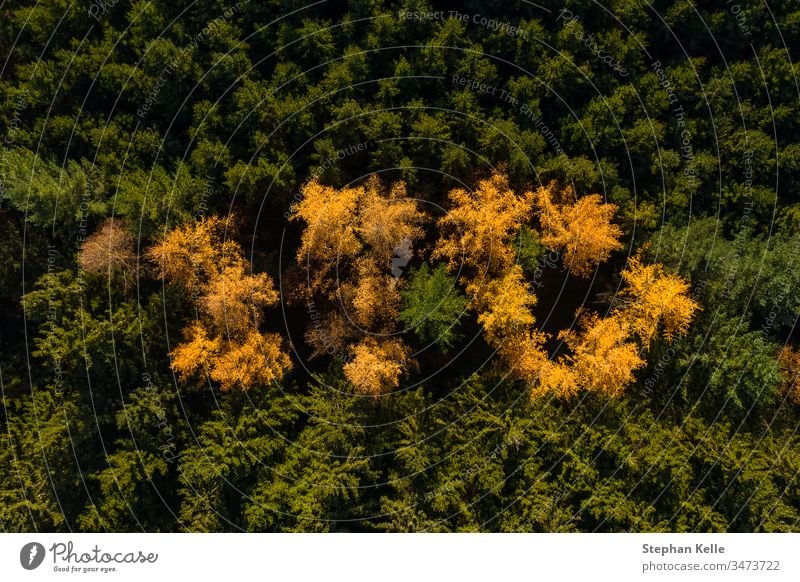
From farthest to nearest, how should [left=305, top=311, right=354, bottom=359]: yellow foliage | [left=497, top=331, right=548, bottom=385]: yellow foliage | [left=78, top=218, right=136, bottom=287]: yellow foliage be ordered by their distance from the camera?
1. [left=305, top=311, right=354, bottom=359]: yellow foliage
2. [left=497, top=331, right=548, bottom=385]: yellow foliage
3. [left=78, top=218, right=136, bottom=287]: yellow foliage

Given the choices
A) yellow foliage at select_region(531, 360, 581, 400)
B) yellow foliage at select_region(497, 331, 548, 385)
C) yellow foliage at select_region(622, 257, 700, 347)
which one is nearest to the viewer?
yellow foliage at select_region(622, 257, 700, 347)

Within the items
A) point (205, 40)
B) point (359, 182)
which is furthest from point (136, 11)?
point (359, 182)

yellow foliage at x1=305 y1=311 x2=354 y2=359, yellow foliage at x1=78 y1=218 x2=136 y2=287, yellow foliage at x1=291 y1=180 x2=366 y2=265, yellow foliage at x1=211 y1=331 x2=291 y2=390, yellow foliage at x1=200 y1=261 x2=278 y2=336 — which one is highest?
yellow foliage at x1=291 y1=180 x2=366 y2=265

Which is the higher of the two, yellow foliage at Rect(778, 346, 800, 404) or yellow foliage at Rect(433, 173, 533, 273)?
yellow foliage at Rect(433, 173, 533, 273)

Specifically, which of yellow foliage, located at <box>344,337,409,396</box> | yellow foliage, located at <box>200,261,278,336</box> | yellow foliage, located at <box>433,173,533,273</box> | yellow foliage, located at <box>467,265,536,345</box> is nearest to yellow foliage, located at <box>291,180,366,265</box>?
yellow foliage, located at <box>200,261,278,336</box>

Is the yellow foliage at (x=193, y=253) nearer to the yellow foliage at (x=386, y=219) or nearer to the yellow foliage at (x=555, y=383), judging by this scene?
the yellow foliage at (x=386, y=219)

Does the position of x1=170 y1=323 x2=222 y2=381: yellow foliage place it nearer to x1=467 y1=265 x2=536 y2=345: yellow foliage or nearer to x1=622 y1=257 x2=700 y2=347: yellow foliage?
x1=467 y1=265 x2=536 y2=345: yellow foliage
